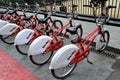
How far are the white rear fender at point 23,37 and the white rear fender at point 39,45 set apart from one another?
58 centimetres

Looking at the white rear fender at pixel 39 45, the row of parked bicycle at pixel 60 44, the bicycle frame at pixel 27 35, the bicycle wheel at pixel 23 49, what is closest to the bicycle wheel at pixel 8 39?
the row of parked bicycle at pixel 60 44

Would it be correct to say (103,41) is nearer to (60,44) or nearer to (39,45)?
(60,44)

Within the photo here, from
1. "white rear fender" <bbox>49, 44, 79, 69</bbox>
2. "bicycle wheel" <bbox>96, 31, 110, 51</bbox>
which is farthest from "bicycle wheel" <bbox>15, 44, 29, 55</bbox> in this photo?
"bicycle wheel" <bbox>96, 31, 110, 51</bbox>

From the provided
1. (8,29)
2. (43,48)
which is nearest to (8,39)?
(8,29)

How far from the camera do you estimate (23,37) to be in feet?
12.0

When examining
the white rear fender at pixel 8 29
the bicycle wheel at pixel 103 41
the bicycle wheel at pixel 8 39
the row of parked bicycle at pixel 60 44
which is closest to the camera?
the row of parked bicycle at pixel 60 44

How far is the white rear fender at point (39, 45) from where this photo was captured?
10.2 feet

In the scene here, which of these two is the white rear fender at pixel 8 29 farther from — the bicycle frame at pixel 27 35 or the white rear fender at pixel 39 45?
the white rear fender at pixel 39 45

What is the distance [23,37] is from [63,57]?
53.2 inches

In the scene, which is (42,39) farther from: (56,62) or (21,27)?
(21,27)

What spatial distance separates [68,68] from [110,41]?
5.13ft

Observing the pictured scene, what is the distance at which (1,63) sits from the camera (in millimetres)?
3637

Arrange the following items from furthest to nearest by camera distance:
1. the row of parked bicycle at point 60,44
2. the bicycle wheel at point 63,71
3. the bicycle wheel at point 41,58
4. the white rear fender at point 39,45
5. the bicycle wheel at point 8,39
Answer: the bicycle wheel at point 8,39, the bicycle wheel at point 41,58, the white rear fender at point 39,45, the bicycle wheel at point 63,71, the row of parked bicycle at point 60,44

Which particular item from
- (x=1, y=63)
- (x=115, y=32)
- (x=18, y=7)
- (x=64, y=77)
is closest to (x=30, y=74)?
(x=64, y=77)
